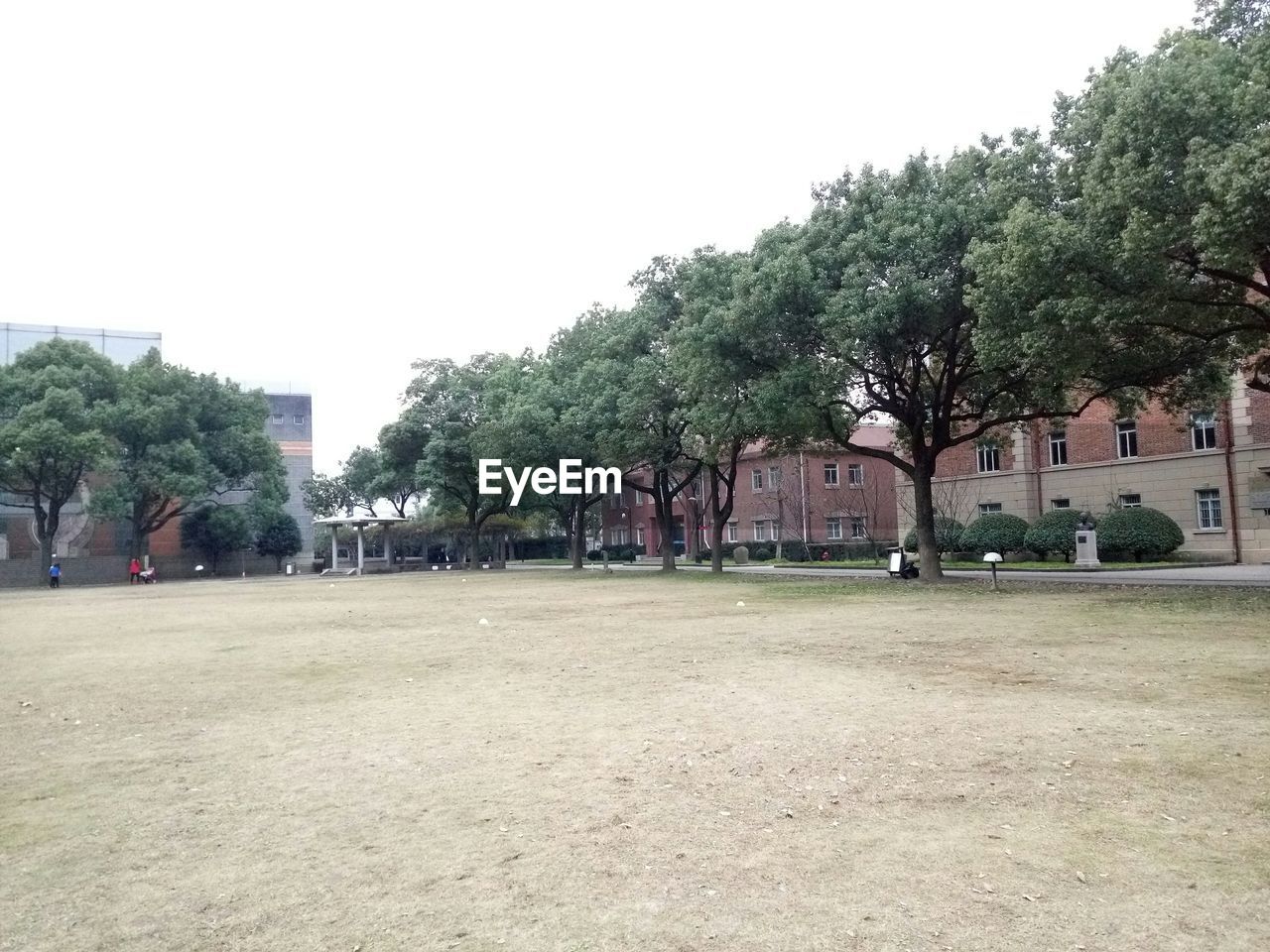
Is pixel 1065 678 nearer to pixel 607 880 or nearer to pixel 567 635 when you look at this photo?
pixel 607 880

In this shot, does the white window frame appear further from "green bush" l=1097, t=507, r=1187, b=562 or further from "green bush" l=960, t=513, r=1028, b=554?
"green bush" l=960, t=513, r=1028, b=554

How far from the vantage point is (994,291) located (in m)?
17.2

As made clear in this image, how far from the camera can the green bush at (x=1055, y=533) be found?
34.3m

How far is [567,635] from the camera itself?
46.1 ft

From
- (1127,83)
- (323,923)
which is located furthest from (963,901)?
(1127,83)

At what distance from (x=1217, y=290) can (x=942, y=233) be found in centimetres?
536

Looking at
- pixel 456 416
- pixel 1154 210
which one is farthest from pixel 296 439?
pixel 1154 210

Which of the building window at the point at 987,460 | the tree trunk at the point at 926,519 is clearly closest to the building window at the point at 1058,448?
the building window at the point at 987,460

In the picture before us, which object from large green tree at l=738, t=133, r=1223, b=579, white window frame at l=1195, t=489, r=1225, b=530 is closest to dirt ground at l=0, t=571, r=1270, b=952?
large green tree at l=738, t=133, r=1223, b=579

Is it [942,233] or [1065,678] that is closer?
→ [1065,678]

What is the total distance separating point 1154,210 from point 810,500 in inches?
1597

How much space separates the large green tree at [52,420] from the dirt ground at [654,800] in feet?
109

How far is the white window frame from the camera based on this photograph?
32562 mm

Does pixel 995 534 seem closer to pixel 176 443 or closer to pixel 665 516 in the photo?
pixel 665 516
